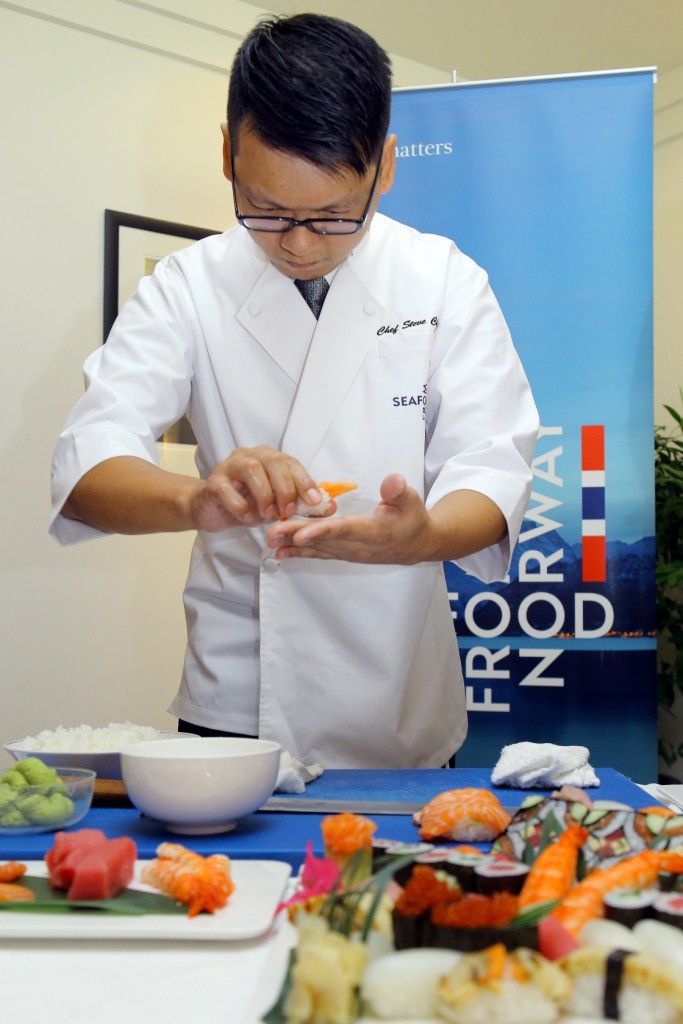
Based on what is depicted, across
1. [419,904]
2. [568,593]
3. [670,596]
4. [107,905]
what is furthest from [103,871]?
[670,596]

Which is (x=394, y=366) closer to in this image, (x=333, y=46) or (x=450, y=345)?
(x=450, y=345)

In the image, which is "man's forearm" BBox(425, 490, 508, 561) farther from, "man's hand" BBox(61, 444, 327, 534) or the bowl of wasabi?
the bowl of wasabi

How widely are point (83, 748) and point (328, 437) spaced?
687mm

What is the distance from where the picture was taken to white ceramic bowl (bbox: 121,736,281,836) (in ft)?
3.43

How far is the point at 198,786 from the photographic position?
1.04 m

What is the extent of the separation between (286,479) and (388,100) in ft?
2.09

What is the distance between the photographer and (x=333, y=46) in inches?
59.0

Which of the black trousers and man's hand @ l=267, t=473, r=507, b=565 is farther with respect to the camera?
the black trousers

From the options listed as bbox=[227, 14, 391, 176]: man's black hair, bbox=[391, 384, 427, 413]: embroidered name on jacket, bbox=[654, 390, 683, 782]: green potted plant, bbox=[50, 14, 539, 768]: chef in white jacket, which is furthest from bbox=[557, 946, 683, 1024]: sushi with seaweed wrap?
bbox=[654, 390, 683, 782]: green potted plant

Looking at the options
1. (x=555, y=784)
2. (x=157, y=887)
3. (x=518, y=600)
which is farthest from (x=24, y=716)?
(x=157, y=887)

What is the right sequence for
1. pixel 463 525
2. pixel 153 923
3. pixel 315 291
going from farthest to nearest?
pixel 315 291, pixel 463 525, pixel 153 923

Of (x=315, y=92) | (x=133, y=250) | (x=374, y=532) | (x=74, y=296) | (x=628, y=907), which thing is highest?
(x=133, y=250)

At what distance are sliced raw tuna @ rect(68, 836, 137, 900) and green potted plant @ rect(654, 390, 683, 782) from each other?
120 inches

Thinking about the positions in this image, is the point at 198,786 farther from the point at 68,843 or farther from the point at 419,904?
the point at 419,904
